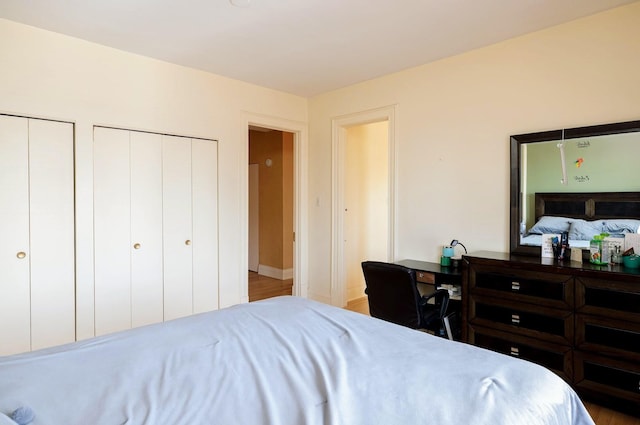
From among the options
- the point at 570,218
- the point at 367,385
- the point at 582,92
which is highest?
the point at 582,92

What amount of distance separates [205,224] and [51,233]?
134 centimetres

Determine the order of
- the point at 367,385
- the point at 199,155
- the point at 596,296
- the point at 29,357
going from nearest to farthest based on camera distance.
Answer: the point at 367,385 → the point at 29,357 → the point at 596,296 → the point at 199,155

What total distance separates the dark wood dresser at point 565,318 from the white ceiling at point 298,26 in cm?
180

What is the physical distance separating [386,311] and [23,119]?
3.22 metres

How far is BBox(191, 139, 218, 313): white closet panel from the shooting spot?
12.6 ft

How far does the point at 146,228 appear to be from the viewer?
11.4 feet

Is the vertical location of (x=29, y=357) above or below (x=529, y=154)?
below

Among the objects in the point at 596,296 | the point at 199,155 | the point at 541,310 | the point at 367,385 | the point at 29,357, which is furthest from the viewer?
the point at 199,155

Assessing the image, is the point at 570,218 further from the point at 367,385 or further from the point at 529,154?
the point at 367,385

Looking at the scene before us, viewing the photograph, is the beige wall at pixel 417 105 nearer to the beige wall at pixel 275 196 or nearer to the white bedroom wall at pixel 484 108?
the white bedroom wall at pixel 484 108

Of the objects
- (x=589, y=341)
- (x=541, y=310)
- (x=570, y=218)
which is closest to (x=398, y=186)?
(x=570, y=218)

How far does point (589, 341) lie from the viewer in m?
2.33

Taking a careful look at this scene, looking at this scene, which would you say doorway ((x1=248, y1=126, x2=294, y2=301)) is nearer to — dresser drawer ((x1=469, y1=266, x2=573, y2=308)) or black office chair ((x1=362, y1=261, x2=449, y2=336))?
black office chair ((x1=362, y1=261, x2=449, y2=336))

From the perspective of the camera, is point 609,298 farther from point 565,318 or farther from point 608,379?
point 608,379
